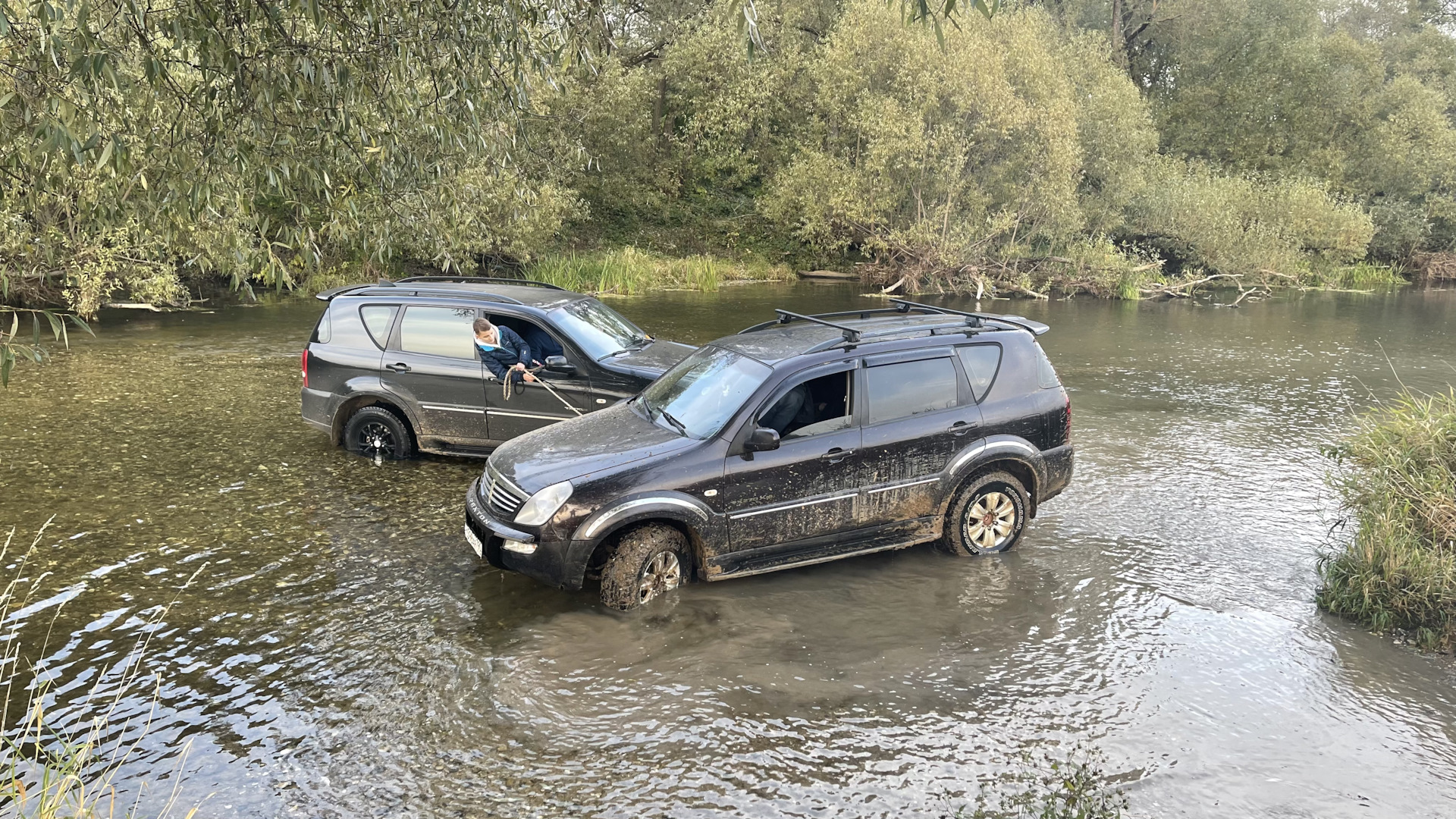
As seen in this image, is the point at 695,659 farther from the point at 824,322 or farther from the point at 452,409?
the point at 452,409

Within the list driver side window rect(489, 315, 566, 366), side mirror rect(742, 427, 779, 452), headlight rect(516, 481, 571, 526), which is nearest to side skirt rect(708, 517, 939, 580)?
side mirror rect(742, 427, 779, 452)

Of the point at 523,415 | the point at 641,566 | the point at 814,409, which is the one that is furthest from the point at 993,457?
the point at 523,415

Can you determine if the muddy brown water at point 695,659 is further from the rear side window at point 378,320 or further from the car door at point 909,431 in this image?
the rear side window at point 378,320

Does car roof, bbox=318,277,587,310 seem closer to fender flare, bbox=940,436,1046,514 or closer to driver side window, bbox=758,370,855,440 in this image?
driver side window, bbox=758,370,855,440

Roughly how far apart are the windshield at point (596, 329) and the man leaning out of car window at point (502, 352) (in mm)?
438

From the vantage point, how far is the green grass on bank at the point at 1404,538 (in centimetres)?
640

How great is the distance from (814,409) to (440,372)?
14.1 feet

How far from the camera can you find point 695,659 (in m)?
5.78

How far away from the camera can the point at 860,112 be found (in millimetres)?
30188

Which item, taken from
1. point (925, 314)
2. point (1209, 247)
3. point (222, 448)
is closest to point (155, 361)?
point (222, 448)

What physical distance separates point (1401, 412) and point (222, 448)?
10974mm

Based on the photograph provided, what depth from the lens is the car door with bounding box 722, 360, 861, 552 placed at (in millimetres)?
6594

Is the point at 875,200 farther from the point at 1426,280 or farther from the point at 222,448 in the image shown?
the point at 1426,280

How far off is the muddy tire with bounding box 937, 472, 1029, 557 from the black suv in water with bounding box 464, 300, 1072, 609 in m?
0.01
